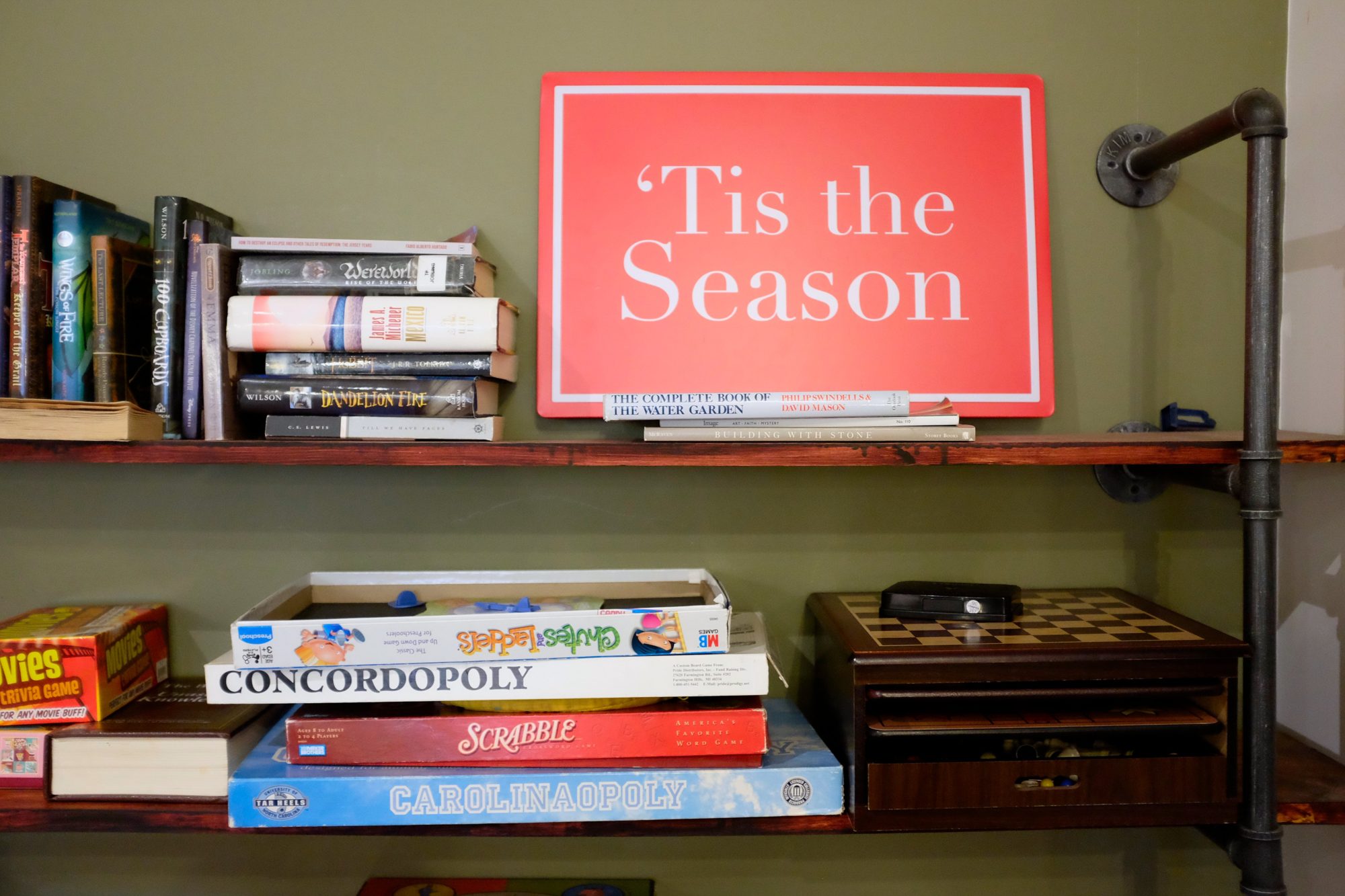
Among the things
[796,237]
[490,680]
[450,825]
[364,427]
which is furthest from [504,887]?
[796,237]

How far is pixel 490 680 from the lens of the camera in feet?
3.20

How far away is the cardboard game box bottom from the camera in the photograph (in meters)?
1.22

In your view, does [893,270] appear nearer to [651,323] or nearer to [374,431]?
[651,323]

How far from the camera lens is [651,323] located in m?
1.21

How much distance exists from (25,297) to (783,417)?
94cm

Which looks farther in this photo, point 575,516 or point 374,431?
point 575,516

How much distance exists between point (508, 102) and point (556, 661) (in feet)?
2.67

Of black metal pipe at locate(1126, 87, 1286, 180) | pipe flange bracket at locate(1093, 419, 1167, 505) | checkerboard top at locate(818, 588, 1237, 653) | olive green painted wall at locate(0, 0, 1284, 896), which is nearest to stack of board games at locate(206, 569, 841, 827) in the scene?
checkerboard top at locate(818, 588, 1237, 653)

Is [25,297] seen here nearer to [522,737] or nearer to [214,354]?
[214,354]

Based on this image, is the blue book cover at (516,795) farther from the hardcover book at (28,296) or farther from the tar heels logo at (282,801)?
the hardcover book at (28,296)

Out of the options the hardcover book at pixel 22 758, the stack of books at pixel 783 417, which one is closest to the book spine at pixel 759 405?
the stack of books at pixel 783 417

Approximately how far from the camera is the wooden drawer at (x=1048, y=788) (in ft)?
3.14

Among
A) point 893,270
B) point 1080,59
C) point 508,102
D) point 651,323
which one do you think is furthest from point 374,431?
point 1080,59

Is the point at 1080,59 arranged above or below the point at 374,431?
above
